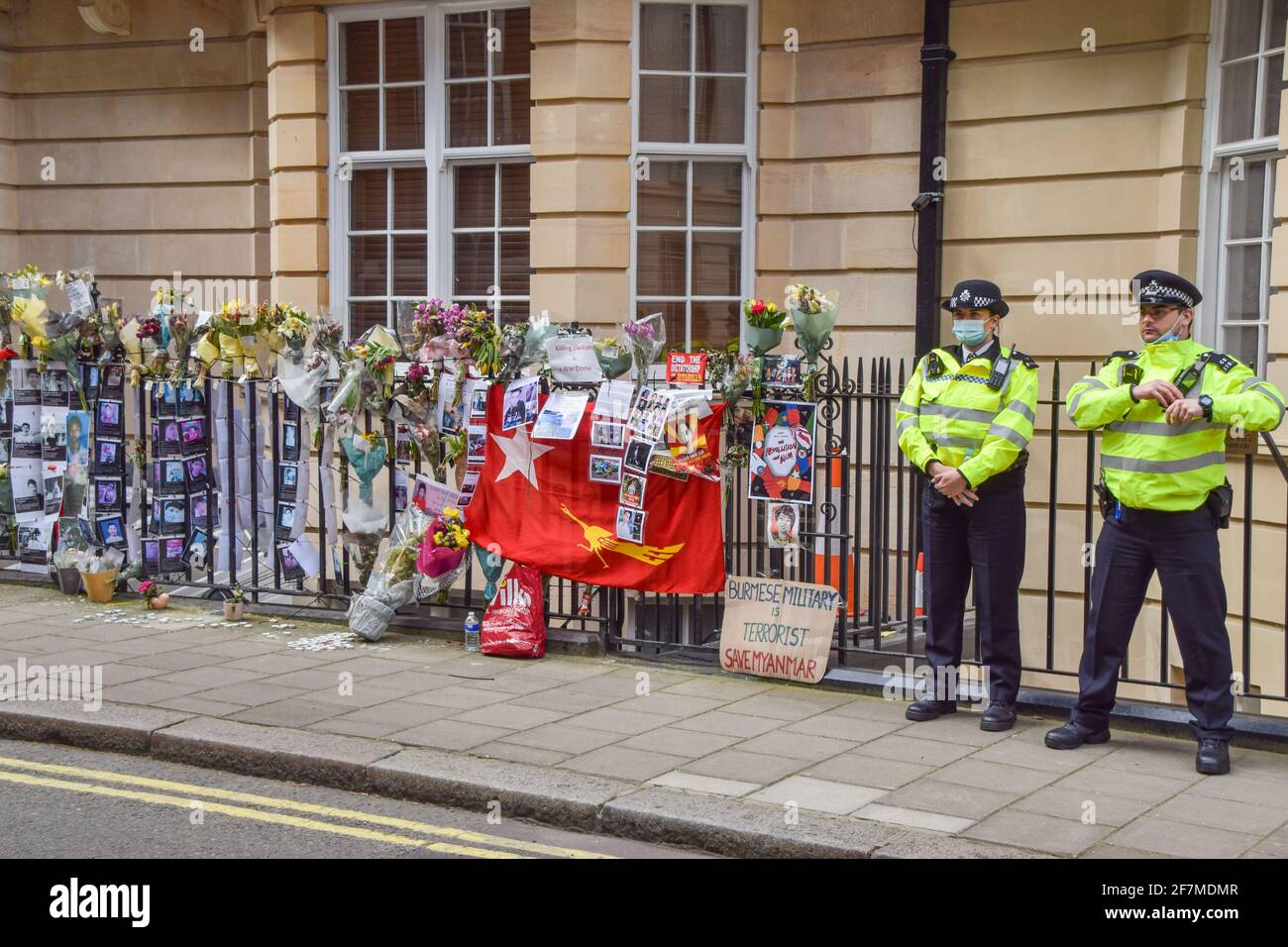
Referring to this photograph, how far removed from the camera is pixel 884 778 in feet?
20.4

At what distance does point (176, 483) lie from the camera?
991 centimetres

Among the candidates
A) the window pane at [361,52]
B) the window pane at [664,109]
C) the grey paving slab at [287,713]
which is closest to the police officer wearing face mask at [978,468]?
the grey paving slab at [287,713]

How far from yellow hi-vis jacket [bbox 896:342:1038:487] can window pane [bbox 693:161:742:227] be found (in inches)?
189

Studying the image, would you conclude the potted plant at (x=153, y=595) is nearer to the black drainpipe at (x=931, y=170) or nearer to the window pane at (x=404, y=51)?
the window pane at (x=404, y=51)

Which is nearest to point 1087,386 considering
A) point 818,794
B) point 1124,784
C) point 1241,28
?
point 1124,784

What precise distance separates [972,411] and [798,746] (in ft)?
5.59

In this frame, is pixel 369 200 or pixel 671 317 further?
pixel 369 200

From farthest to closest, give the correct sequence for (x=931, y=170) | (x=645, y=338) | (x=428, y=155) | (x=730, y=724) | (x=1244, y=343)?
1. (x=428, y=155)
2. (x=931, y=170)
3. (x=1244, y=343)
4. (x=645, y=338)
5. (x=730, y=724)

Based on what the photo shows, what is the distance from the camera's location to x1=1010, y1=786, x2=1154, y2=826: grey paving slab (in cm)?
568

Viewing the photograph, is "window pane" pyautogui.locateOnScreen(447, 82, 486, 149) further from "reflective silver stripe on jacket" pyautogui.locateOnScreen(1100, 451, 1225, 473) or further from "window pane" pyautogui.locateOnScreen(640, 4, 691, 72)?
"reflective silver stripe on jacket" pyautogui.locateOnScreen(1100, 451, 1225, 473)

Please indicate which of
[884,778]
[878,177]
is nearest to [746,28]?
[878,177]

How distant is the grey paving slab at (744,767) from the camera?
20.4 ft

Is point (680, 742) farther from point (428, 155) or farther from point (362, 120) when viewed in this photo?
point (362, 120)
